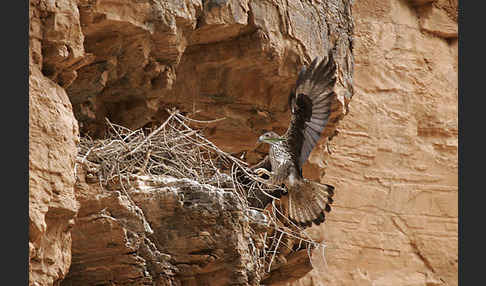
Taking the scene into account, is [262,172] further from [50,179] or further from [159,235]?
[50,179]

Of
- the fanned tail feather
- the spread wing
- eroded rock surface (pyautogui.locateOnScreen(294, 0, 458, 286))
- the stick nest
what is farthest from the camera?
eroded rock surface (pyautogui.locateOnScreen(294, 0, 458, 286))


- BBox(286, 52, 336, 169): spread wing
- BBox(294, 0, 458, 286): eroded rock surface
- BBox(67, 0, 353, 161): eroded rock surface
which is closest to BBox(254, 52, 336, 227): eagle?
BBox(286, 52, 336, 169): spread wing

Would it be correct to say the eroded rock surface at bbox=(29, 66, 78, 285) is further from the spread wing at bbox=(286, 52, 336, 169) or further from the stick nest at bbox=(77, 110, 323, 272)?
the spread wing at bbox=(286, 52, 336, 169)

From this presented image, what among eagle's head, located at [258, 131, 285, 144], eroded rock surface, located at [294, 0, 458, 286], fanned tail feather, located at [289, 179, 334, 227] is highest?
eagle's head, located at [258, 131, 285, 144]

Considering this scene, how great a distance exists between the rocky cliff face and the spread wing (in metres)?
0.44

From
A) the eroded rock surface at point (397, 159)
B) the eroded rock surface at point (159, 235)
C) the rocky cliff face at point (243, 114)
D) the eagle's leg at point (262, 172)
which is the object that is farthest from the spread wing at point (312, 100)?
the eroded rock surface at point (397, 159)

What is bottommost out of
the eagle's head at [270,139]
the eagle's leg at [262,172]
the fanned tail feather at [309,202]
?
the fanned tail feather at [309,202]

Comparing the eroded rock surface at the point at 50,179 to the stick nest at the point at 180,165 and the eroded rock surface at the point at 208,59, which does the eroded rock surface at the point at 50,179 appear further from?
the eroded rock surface at the point at 208,59

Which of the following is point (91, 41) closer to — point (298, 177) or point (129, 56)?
point (129, 56)

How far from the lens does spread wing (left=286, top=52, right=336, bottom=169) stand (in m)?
5.95

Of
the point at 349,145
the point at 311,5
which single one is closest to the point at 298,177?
the point at 311,5

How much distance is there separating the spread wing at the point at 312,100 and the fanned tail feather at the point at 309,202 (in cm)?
34

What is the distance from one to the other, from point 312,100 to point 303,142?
0.27 m

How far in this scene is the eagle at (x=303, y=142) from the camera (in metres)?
5.96
